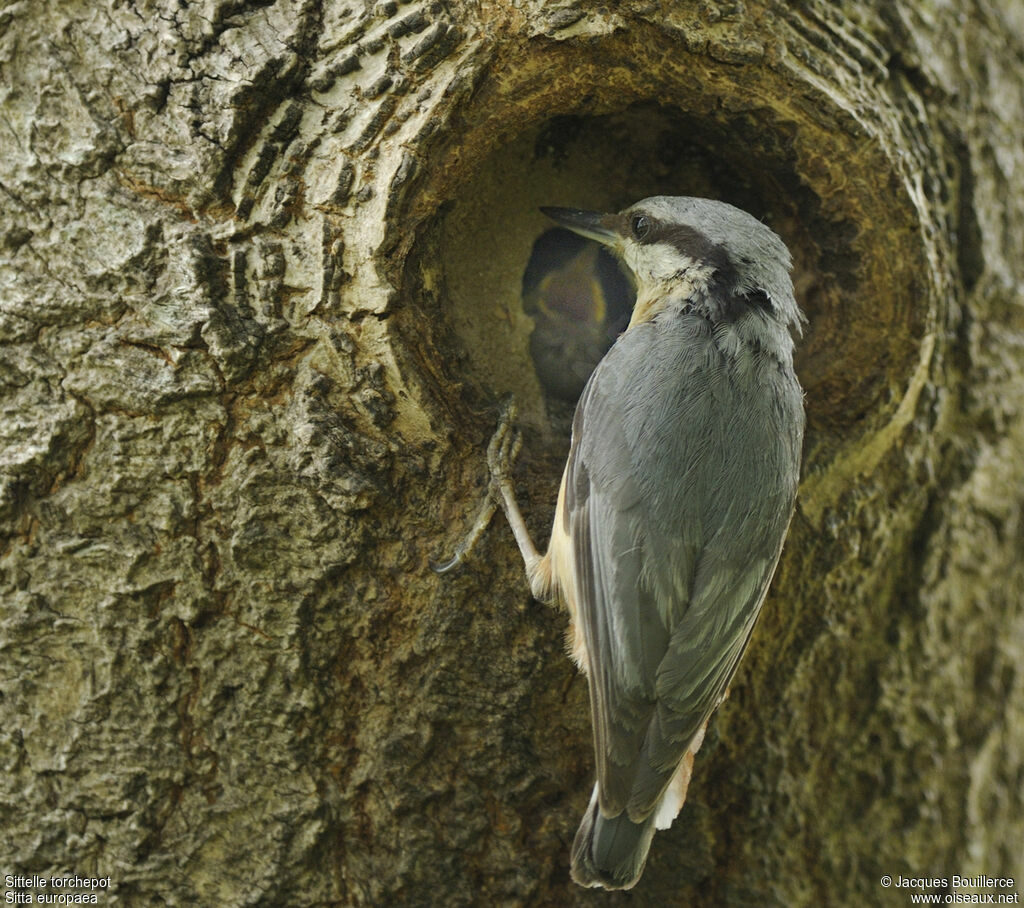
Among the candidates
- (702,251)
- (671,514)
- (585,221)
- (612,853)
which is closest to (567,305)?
(585,221)

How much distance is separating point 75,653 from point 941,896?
2240 mm

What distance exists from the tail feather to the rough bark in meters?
0.18

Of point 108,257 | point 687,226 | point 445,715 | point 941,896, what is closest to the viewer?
point 108,257

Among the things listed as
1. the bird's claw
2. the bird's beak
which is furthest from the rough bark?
the bird's beak

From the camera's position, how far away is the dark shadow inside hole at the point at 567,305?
2.29 m

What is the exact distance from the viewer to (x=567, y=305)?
92.3 inches

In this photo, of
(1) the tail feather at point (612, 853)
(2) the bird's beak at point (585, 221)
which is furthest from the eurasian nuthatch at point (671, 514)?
(2) the bird's beak at point (585, 221)

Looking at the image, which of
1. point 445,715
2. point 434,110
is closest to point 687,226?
point 434,110

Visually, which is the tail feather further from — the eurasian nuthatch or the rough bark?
the rough bark

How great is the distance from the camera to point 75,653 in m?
1.80

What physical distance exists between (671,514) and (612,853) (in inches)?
27.3

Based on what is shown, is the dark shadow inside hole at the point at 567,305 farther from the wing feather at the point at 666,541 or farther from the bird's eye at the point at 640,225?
the wing feather at the point at 666,541

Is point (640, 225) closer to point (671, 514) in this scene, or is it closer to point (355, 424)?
point (671, 514)

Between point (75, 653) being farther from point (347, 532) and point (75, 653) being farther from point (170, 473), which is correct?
point (347, 532)
